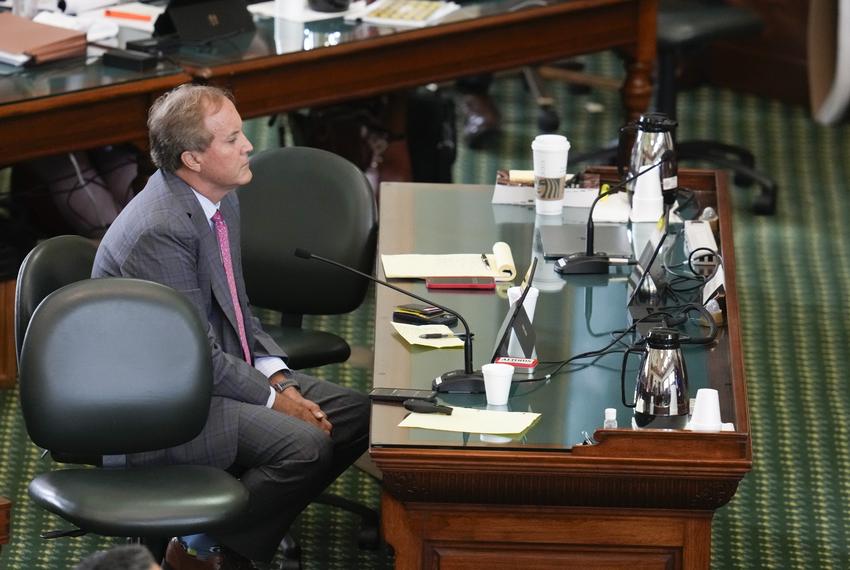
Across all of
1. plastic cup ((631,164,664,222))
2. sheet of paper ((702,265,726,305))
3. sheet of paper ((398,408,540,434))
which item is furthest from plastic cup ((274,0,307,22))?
sheet of paper ((398,408,540,434))

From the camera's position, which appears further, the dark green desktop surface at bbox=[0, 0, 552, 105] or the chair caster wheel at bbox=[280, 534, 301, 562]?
the dark green desktop surface at bbox=[0, 0, 552, 105]

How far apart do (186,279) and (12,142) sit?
1.09 metres

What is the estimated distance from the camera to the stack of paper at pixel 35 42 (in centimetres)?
413

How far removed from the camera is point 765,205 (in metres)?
5.50

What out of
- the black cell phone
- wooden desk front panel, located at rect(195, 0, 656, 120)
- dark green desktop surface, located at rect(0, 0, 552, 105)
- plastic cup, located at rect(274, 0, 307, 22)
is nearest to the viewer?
the black cell phone

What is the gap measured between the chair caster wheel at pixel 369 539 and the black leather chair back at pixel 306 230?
49cm

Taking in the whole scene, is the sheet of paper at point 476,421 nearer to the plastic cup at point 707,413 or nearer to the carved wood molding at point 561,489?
the carved wood molding at point 561,489

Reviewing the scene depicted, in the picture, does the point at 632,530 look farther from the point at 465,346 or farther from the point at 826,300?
the point at 826,300

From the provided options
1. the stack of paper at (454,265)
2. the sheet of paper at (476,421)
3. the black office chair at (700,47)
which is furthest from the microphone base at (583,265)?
the black office chair at (700,47)

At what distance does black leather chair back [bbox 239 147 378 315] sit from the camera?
3.43 metres

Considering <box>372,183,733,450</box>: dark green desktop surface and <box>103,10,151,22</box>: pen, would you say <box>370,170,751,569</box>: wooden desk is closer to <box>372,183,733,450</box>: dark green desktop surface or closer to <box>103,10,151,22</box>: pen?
<box>372,183,733,450</box>: dark green desktop surface

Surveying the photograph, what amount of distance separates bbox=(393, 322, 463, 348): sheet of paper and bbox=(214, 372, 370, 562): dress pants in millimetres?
251

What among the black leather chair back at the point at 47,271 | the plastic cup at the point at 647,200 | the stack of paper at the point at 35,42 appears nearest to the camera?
the black leather chair back at the point at 47,271

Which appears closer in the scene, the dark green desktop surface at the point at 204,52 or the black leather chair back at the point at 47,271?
the black leather chair back at the point at 47,271
